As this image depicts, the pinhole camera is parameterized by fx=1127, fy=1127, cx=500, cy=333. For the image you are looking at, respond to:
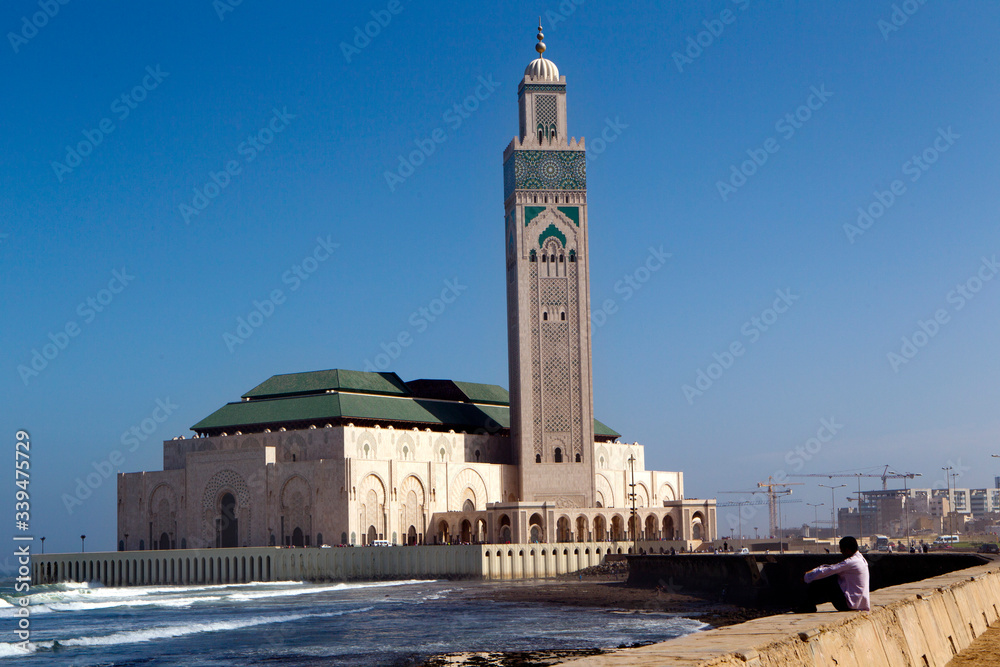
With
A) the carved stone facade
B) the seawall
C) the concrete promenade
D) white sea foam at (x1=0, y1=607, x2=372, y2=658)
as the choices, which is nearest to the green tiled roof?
the carved stone facade

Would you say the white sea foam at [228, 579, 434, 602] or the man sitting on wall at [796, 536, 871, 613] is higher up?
the man sitting on wall at [796, 536, 871, 613]

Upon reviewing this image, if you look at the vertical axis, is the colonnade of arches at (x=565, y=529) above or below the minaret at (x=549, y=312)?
below

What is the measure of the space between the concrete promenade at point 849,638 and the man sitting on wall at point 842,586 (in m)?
0.17

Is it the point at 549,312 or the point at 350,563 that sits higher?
the point at 549,312

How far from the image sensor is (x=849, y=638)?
932 centimetres

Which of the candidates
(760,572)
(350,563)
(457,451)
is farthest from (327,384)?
(760,572)

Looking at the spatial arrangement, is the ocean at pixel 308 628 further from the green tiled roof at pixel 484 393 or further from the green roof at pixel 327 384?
the green tiled roof at pixel 484 393

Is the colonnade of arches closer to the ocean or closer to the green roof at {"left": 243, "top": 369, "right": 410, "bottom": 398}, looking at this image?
the green roof at {"left": 243, "top": 369, "right": 410, "bottom": 398}

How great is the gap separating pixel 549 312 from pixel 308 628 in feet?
146


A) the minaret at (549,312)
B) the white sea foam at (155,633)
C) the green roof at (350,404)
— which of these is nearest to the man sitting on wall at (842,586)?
the white sea foam at (155,633)

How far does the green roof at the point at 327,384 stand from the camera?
268ft

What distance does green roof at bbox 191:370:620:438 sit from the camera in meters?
79.1

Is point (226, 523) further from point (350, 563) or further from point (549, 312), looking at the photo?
point (549, 312)

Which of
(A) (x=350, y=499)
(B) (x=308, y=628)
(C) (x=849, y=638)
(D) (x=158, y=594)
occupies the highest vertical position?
(C) (x=849, y=638)
